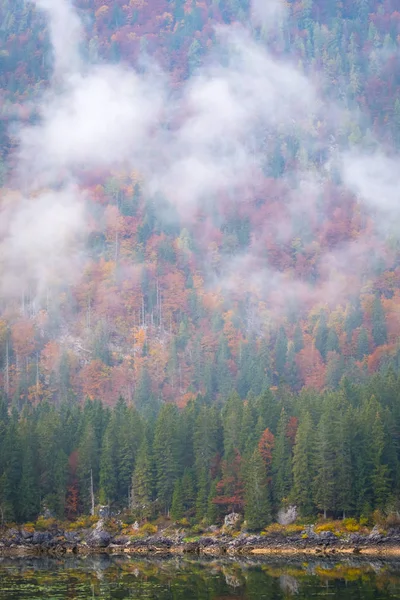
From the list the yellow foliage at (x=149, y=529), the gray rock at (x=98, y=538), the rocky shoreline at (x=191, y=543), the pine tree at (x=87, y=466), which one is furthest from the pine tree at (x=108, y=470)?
the yellow foliage at (x=149, y=529)

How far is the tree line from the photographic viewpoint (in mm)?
122062

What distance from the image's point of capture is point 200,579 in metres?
91.1

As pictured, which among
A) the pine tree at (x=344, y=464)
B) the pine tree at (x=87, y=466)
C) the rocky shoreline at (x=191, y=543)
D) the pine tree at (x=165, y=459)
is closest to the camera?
the rocky shoreline at (x=191, y=543)

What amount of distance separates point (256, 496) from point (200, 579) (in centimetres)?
3347

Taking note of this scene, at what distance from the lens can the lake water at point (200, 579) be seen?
265ft

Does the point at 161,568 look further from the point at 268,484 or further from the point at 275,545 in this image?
the point at 268,484

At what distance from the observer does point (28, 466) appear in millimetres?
137125

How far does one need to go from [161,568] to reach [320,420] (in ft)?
120

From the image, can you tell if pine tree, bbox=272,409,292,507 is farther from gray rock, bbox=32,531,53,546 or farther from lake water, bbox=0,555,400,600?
gray rock, bbox=32,531,53,546

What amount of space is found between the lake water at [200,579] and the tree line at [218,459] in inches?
704

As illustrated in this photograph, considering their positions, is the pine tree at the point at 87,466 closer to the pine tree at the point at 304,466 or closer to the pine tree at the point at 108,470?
the pine tree at the point at 108,470

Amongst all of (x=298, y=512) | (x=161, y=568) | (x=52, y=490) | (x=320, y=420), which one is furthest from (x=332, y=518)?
(x=52, y=490)

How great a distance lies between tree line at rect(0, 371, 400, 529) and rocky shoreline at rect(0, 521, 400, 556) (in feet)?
13.5

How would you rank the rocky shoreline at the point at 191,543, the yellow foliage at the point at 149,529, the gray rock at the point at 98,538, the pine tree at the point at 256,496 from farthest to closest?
the yellow foliage at the point at 149,529 < the gray rock at the point at 98,538 < the pine tree at the point at 256,496 < the rocky shoreline at the point at 191,543
